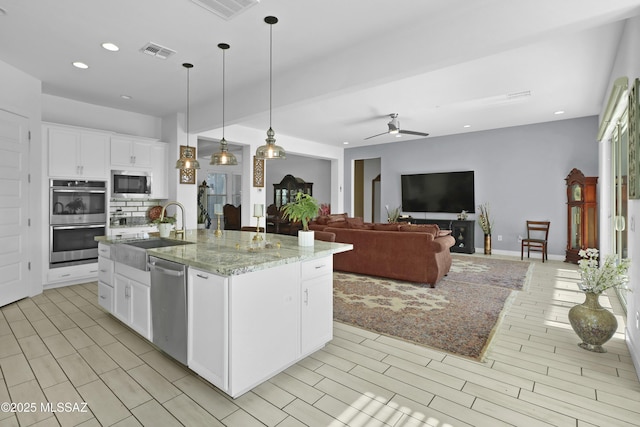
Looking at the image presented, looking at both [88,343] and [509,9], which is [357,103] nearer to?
[509,9]

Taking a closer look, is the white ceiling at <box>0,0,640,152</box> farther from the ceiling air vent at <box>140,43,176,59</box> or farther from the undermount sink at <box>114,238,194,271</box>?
the undermount sink at <box>114,238,194,271</box>

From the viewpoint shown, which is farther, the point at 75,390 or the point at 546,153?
the point at 546,153

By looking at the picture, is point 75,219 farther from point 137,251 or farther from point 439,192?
point 439,192

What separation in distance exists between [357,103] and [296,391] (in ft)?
15.0

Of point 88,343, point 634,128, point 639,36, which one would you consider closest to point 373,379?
point 88,343

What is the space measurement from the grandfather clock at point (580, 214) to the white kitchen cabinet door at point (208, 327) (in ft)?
22.2

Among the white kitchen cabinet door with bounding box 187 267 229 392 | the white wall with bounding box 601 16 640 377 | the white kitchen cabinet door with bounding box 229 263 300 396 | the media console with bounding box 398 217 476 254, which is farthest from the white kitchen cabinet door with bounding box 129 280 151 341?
the media console with bounding box 398 217 476 254

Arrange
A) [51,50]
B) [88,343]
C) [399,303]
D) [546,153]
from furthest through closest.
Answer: [546,153]
[399,303]
[51,50]
[88,343]

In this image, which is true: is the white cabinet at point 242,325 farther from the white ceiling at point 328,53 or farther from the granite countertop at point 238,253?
the white ceiling at point 328,53

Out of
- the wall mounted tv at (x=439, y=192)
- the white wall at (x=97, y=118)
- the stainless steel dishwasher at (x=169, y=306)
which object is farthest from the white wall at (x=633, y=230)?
the white wall at (x=97, y=118)

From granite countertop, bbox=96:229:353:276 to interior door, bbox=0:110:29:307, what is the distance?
168 cm

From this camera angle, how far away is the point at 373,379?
2.33 metres

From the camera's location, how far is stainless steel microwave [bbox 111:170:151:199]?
528 cm

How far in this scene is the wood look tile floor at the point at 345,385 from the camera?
193cm
